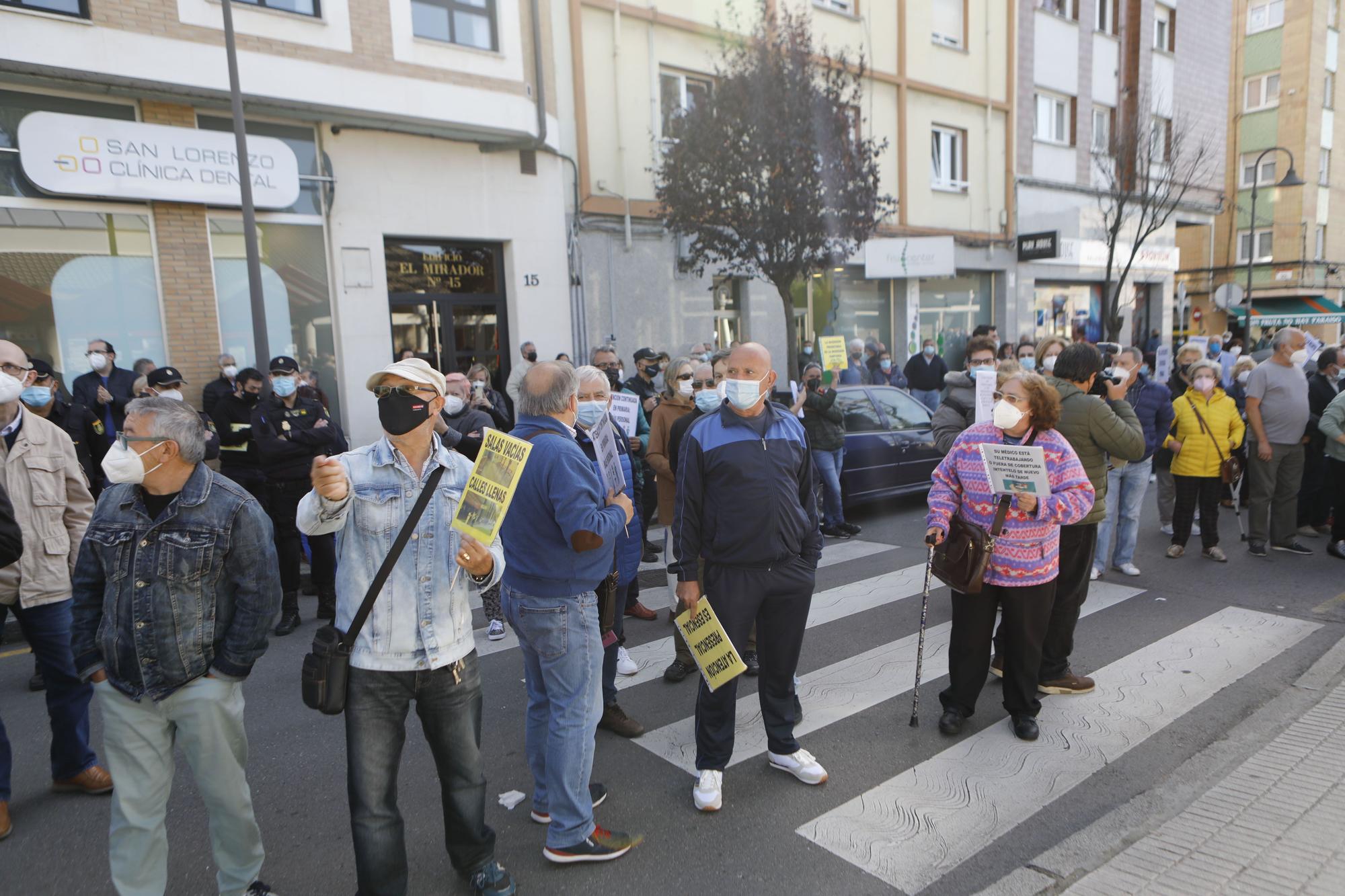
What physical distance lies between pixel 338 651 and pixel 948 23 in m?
22.5

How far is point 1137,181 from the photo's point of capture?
2250 centimetres

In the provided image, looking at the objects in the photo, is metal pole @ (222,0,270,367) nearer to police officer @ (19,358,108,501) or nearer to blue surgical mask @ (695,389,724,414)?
police officer @ (19,358,108,501)

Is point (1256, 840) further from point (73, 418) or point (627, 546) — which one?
point (73, 418)

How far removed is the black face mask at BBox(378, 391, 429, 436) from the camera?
2660mm

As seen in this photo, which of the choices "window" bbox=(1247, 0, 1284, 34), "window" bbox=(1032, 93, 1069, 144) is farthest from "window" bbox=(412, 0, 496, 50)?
"window" bbox=(1247, 0, 1284, 34)

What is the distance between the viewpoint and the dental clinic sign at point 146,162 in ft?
32.1

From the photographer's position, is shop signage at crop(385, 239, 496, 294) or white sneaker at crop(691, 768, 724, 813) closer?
white sneaker at crop(691, 768, 724, 813)

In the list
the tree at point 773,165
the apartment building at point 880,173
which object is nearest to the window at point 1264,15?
the apartment building at point 880,173

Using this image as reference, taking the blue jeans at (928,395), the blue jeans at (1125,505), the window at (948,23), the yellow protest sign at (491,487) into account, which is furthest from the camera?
the window at (948,23)

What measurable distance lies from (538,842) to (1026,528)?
8.78ft

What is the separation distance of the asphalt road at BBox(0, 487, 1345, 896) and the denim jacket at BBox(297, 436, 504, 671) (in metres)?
1.06

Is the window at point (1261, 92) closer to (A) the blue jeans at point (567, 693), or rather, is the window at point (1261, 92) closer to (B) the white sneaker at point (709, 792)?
(B) the white sneaker at point (709, 792)

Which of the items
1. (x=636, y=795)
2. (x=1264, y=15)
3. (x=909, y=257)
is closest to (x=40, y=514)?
(x=636, y=795)

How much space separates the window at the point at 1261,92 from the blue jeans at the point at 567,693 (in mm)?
40753
